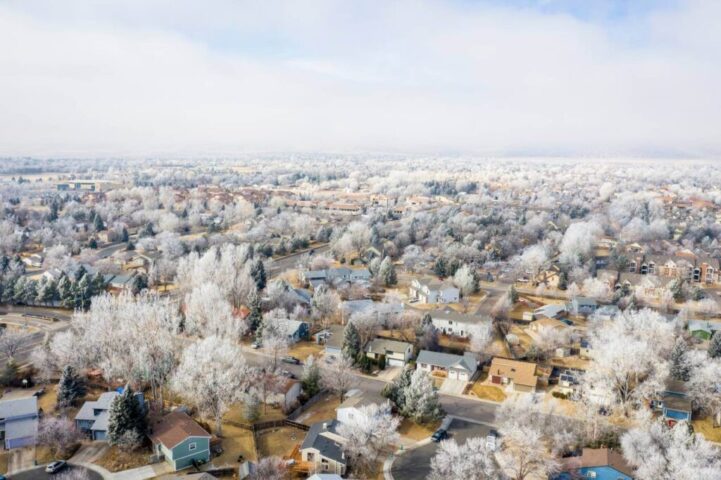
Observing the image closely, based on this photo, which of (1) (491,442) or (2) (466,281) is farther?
(2) (466,281)

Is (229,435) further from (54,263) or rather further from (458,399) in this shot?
(54,263)

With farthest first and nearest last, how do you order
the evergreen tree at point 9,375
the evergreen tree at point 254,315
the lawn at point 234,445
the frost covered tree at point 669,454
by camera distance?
the evergreen tree at point 254,315
the evergreen tree at point 9,375
the lawn at point 234,445
the frost covered tree at point 669,454

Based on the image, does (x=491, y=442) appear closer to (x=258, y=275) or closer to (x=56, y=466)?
(x=56, y=466)

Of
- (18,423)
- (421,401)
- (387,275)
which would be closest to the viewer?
(18,423)

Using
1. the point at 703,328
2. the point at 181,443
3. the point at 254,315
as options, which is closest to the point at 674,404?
the point at 703,328

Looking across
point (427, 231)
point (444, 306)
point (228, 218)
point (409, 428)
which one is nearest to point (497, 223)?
point (427, 231)

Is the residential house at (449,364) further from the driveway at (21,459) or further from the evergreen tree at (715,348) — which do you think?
the driveway at (21,459)

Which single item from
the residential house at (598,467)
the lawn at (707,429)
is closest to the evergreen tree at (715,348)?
the lawn at (707,429)
